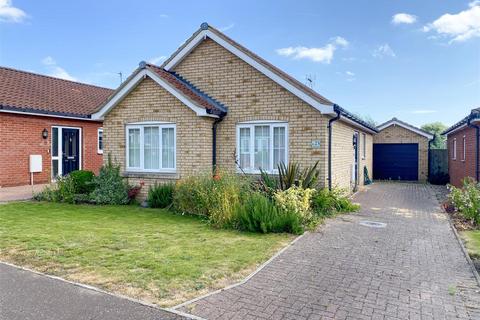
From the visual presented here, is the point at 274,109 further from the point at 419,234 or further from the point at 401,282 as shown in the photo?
the point at 401,282

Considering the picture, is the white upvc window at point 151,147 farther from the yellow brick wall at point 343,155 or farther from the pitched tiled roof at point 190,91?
the yellow brick wall at point 343,155

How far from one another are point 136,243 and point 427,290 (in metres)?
4.92

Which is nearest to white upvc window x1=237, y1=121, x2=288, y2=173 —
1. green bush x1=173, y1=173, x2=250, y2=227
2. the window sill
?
green bush x1=173, y1=173, x2=250, y2=227

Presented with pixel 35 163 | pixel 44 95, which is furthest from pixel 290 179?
pixel 44 95

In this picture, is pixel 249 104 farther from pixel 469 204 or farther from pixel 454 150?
pixel 454 150

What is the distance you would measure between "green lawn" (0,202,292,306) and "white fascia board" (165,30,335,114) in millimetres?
4679

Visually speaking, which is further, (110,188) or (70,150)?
(70,150)

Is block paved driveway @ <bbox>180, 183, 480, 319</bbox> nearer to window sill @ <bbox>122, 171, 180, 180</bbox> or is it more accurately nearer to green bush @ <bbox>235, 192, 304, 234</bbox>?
green bush @ <bbox>235, 192, 304, 234</bbox>

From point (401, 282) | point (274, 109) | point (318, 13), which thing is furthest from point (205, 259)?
point (318, 13)

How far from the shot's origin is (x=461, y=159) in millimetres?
17531

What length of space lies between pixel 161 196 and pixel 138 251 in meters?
5.14

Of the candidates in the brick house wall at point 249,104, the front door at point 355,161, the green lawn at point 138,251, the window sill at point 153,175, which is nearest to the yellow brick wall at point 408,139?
the front door at point 355,161

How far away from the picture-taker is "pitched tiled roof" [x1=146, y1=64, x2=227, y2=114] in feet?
38.8

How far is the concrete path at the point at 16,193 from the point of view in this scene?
1292 centimetres
